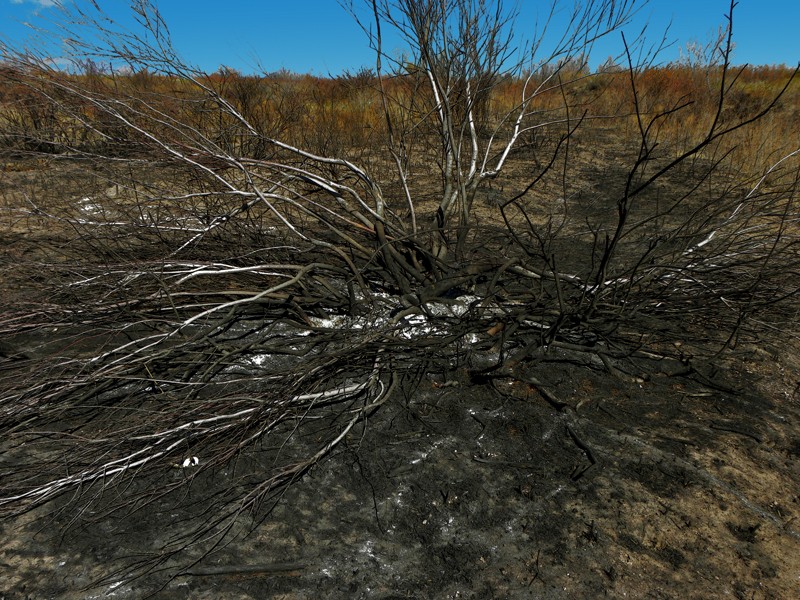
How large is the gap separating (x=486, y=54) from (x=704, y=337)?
7.77 feet

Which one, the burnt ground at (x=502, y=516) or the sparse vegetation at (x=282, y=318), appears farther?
the sparse vegetation at (x=282, y=318)

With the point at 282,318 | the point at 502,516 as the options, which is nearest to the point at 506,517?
the point at 502,516

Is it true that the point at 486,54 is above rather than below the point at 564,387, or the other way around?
above

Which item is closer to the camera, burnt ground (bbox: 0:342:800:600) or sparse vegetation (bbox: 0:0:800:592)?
burnt ground (bbox: 0:342:800:600)

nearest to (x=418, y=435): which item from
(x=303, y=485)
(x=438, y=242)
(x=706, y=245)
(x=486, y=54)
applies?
(x=303, y=485)

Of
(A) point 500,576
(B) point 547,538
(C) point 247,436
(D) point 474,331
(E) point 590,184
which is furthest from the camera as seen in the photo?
(E) point 590,184

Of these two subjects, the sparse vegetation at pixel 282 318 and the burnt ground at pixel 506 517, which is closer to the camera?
the burnt ground at pixel 506 517

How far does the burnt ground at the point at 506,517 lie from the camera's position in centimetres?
206

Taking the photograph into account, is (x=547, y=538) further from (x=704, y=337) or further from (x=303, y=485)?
(x=704, y=337)

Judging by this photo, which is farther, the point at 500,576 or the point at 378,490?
the point at 378,490

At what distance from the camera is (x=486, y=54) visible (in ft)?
14.3

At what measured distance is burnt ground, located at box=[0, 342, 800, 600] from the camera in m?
2.06

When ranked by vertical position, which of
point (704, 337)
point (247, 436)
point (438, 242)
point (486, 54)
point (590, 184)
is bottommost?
point (247, 436)

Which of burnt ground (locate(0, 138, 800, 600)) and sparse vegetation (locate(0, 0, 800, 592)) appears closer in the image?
burnt ground (locate(0, 138, 800, 600))
